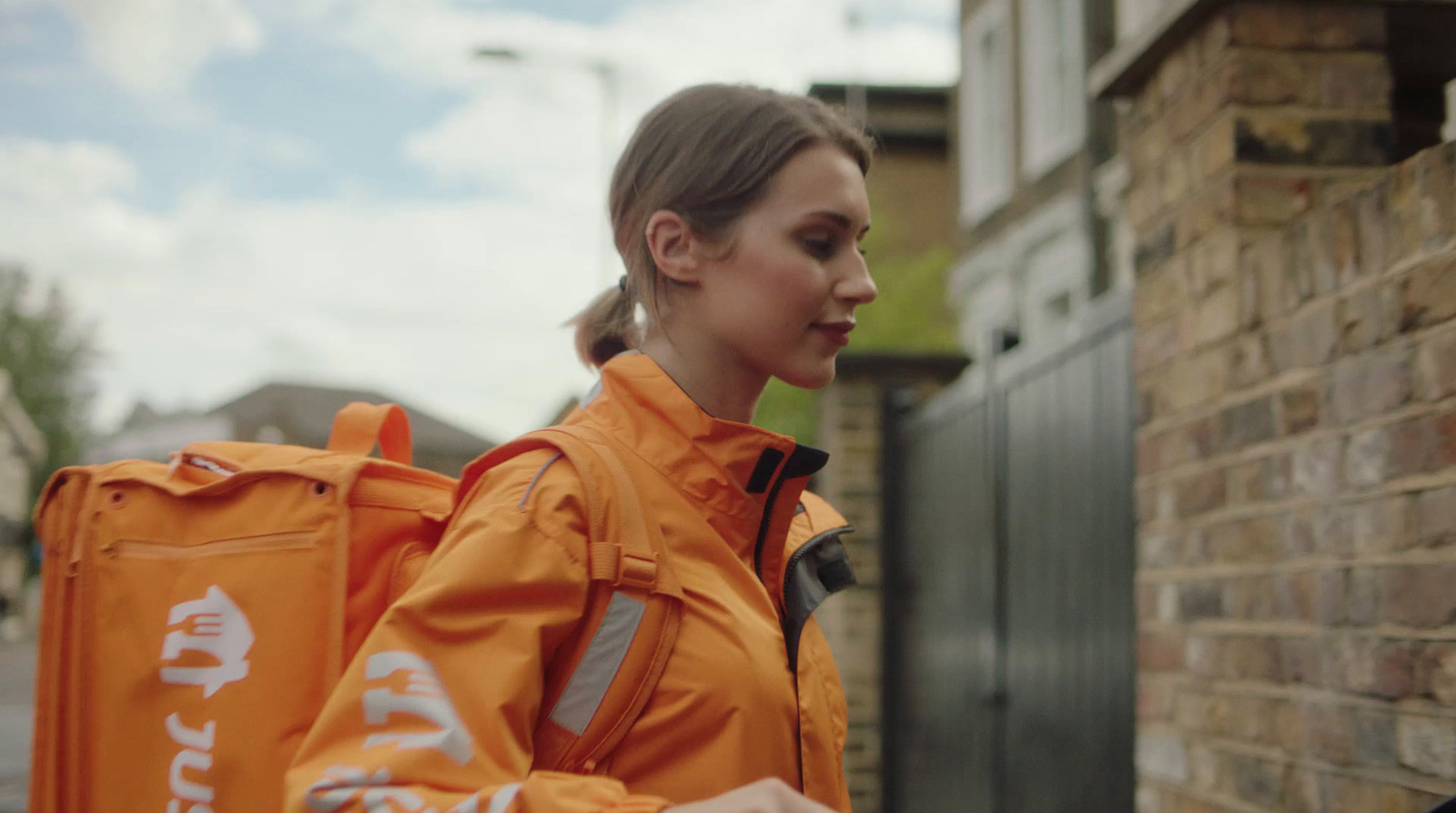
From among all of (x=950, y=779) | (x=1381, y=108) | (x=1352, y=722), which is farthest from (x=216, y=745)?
(x=950, y=779)

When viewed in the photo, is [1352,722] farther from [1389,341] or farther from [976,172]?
[976,172]

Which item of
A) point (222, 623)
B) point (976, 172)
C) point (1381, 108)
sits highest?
point (976, 172)

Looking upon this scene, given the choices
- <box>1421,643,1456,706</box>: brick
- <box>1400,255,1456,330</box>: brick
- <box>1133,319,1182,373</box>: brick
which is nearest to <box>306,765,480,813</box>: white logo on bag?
<box>1421,643,1456,706</box>: brick

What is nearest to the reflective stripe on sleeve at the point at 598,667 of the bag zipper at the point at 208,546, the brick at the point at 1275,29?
the bag zipper at the point at 208,546

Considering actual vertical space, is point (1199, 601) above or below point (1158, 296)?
below

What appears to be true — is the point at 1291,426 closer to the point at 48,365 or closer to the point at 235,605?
the point at 235,605

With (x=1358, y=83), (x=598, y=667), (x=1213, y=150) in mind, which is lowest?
(x=598, y=667)

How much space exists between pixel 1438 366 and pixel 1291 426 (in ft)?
1.50

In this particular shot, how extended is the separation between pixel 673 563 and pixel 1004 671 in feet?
13.2

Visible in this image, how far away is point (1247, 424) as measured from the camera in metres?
2.75

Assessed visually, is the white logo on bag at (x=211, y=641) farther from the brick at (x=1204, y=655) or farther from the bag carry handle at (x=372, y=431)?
the brick at (x=1204, y=655)

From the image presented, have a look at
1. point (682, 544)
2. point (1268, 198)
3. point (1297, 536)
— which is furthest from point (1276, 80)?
point (682, 544)

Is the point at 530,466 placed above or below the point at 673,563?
above

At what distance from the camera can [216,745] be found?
1431 mm
